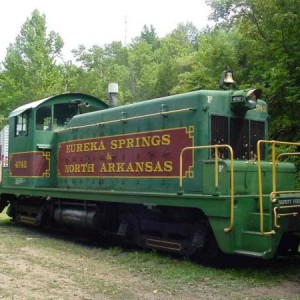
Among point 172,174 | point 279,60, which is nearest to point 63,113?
point 172,174

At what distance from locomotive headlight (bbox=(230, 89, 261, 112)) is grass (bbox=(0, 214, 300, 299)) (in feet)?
8.44

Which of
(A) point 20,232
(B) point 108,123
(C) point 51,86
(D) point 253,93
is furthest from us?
(C) point 51,86

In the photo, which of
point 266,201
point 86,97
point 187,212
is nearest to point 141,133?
point 187,212

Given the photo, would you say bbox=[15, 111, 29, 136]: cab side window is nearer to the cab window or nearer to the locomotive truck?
the locomotive truck

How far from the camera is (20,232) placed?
38.5 feet

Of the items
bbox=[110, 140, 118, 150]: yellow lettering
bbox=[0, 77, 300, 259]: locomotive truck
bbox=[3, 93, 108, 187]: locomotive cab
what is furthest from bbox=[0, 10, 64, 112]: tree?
bbox=[110, 140, 118, 150]: yellow lettering

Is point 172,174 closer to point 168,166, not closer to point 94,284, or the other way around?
point 168,166

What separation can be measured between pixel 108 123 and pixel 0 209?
6.24 m

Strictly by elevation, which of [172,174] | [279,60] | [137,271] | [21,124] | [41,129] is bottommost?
[137,271]

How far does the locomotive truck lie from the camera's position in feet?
21.8

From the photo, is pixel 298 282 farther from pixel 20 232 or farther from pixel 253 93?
pixel 20 232

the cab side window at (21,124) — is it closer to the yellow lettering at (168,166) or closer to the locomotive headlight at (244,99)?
the yellow lettering at (168,166)

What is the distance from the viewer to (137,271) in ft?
22.8

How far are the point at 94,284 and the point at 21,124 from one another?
7.18 m
